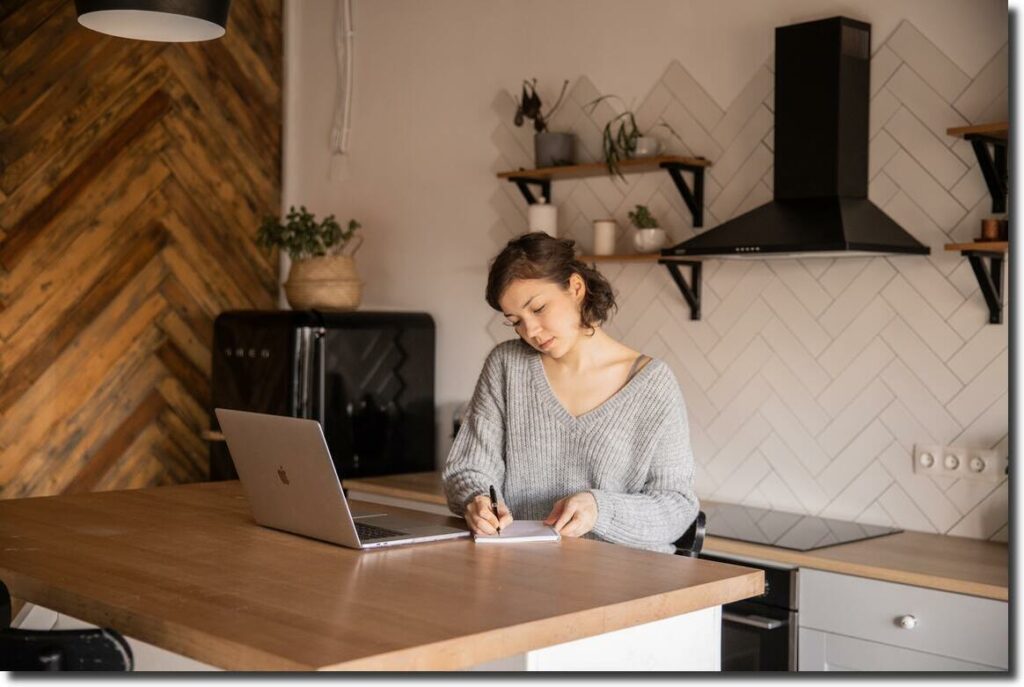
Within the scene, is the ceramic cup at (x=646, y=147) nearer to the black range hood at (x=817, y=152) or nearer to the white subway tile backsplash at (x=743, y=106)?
the white subway tile backsplash at (x=743, y=106)

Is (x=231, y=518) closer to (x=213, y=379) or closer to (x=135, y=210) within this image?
(x=213, y=379)

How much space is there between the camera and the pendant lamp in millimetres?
2377

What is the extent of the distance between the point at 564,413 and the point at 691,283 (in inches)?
52.5

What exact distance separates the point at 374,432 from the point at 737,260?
1547 mm

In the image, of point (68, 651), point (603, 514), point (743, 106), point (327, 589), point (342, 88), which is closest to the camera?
point (68, 651)

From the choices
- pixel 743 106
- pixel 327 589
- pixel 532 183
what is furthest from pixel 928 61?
pixel 327 589

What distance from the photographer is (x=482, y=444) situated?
2787 mm

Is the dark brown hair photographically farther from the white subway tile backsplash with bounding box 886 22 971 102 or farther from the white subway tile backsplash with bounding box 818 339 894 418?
the white subway tile backsplash with bounding box 886 22 971 102

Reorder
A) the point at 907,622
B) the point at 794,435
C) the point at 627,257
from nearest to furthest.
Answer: the point at 907,622
the point at 794,435
the point at 627,257

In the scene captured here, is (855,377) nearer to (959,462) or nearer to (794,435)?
(794,435)

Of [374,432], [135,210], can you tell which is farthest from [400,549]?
[135,210]

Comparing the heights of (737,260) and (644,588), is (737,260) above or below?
above

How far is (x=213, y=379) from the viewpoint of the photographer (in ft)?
15.7

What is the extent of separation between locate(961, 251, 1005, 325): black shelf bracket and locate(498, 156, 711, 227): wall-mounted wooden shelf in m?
0.92
